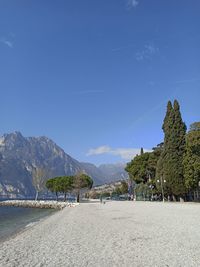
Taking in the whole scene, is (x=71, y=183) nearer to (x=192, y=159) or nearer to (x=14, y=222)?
(x=192, y=159)

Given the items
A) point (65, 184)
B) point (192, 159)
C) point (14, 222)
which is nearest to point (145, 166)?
point (192, 159)

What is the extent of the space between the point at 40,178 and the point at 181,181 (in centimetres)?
8062

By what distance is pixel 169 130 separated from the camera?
6266cm

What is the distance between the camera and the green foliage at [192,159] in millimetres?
49925

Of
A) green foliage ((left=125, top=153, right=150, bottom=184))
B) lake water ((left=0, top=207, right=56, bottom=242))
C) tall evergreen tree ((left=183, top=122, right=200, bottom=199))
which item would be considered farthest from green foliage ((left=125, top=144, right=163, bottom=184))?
lake water ((left=0, top=207, right=56, bottom=242))

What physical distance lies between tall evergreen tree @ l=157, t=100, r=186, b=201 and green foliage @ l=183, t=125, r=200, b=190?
137 inches

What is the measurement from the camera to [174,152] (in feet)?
199

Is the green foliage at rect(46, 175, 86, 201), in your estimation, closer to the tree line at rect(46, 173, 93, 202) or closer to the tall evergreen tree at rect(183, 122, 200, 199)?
the tree line at rect(46, 173, 93, 202)

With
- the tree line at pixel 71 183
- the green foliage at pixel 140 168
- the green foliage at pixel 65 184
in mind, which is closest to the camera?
the green foliage at pixel 140 168

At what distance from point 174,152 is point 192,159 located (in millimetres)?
7491

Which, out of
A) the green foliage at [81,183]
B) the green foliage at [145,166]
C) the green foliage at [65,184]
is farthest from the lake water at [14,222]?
the green foliage at [65,184]

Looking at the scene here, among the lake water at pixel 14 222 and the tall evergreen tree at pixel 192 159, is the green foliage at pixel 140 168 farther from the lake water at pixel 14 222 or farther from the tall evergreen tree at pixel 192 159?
the lake water at pixel 14 222

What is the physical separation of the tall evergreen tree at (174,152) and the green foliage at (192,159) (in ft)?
11.4

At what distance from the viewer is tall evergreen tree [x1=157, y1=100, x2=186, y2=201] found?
5969 cm
